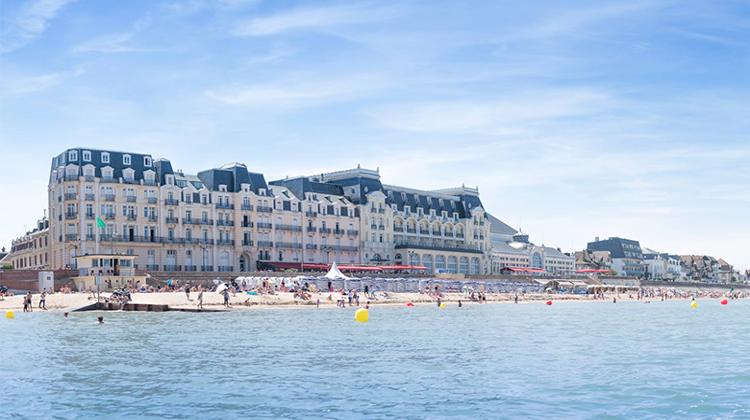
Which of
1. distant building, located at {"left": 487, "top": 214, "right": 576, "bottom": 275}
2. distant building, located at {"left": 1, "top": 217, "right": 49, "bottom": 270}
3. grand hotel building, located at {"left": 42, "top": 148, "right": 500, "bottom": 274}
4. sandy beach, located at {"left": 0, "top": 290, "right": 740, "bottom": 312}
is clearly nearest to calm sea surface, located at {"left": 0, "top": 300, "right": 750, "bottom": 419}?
sandy beach, located at {"left": 0, "top": 290, "right": 740, "bottom": 312}

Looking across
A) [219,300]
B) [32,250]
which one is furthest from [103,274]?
[32,250]

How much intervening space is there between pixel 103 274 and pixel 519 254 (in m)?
86.1

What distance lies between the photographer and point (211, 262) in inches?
4050

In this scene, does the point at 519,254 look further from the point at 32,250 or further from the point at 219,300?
the point at 219,300

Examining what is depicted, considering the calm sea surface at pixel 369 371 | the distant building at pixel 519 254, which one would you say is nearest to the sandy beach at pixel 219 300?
the calm sea surface at pixel 369 371

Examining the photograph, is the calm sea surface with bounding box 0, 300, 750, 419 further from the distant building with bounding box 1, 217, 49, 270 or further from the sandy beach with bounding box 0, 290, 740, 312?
the distant building with bounding box 1, 217, 49, 270

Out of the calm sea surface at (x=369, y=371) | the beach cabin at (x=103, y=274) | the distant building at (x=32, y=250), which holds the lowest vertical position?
the calm sea surface at (x=369, y=371)

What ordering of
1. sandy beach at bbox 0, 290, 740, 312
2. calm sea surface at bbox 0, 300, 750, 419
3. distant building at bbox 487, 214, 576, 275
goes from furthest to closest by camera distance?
distant building at bbox 487, 214, 576, 275 < sandy beach at bbox 0, 290, 740, 312 < calm sea surface at bbox 0, 300, 750, 419

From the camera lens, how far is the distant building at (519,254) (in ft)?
484

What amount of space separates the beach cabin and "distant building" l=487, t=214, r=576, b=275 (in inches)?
2823

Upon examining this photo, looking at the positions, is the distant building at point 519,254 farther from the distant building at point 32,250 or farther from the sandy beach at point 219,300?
the distant building at point 32,250

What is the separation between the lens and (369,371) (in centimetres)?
3056

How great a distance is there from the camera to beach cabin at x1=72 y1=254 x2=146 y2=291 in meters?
81.5

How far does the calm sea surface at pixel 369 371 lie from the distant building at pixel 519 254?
95913mm
